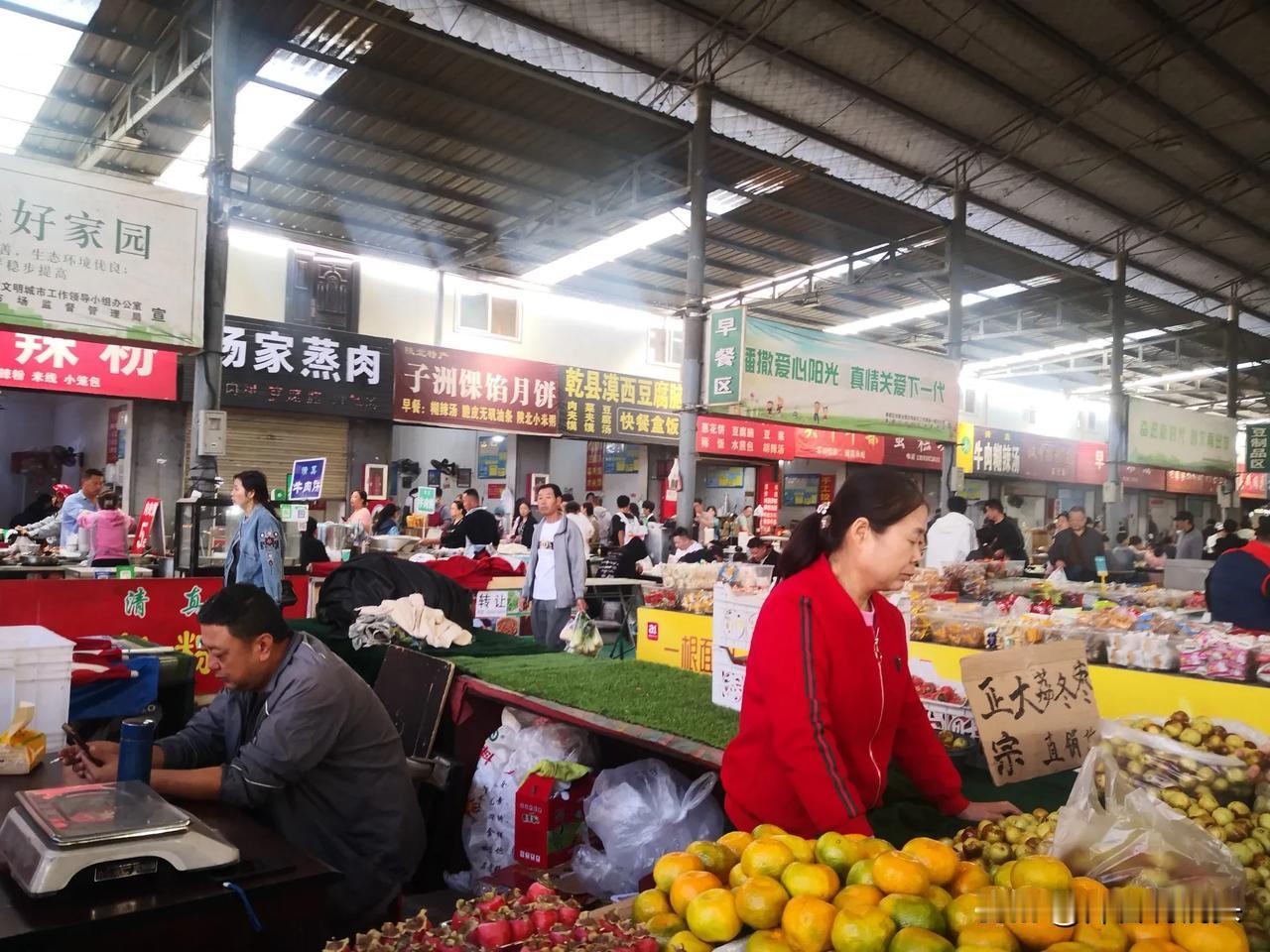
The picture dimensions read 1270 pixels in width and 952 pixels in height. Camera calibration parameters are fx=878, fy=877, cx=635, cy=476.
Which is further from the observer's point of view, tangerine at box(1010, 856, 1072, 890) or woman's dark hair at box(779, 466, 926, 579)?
woman's dark hair at box(779, 466, 926, 579)

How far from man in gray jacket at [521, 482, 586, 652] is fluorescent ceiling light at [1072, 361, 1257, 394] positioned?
19.9 meters

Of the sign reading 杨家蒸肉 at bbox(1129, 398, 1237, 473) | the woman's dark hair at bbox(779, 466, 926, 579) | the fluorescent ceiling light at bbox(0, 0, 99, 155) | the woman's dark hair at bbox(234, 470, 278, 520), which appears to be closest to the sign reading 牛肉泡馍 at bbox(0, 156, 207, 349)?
the woman's dark hair at bbox(234, 470, 278, 520)

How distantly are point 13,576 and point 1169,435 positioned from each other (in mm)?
17034

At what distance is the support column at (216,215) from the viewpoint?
7.05 meters

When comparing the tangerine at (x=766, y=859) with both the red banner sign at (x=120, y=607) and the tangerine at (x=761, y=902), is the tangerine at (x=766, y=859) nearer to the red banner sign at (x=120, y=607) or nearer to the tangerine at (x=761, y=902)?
the tangerine at (x=761, y=902)

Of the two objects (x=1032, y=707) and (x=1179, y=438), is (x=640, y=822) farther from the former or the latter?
(x=1179, y=438)

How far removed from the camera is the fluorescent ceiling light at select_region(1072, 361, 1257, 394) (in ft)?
72.6

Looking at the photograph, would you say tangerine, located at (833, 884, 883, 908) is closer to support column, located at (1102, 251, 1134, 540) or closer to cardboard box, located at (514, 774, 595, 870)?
cardboard box, located at (514, 774, 595, 870)

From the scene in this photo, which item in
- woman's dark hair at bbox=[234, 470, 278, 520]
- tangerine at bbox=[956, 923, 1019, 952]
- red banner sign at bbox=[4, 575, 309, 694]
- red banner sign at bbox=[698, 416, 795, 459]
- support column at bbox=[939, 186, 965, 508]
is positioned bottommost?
red banner sign at bbox=[4, 575, 309, 694]

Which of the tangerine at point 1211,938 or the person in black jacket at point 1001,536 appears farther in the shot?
the person in black jacket at point 1001,536

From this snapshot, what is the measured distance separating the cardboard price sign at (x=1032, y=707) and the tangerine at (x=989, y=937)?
1.33 m

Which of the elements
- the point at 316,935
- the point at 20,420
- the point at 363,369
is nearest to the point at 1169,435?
the point at 363,369

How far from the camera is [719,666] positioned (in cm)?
352

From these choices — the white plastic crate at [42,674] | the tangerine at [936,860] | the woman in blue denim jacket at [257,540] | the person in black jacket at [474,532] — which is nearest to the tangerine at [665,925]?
the tangerine at [936,860]
